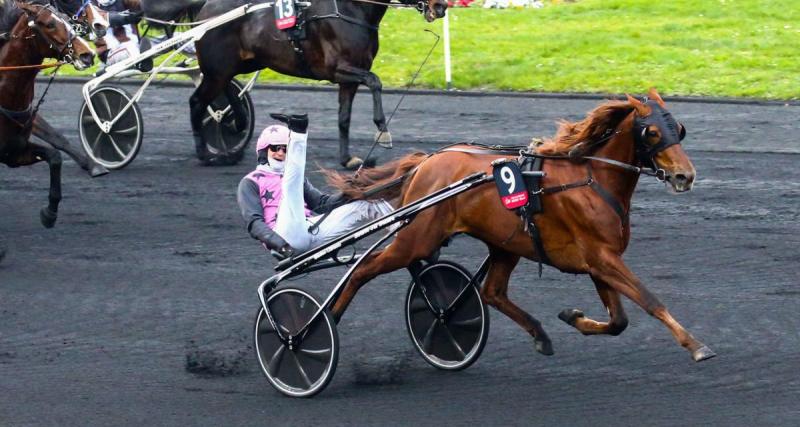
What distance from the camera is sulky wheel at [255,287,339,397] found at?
20.6 ft

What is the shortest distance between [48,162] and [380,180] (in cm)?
347

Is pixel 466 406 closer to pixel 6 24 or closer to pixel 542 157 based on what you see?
pixel 542 157

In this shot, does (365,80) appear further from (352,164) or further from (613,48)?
(613,48)

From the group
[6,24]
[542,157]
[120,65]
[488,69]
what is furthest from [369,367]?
[488,69]

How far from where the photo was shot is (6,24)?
922 cm

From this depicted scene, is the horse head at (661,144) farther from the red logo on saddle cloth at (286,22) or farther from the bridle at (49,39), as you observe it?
the red logo on saddle cloth at (286,22)

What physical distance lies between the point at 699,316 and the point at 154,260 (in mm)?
3454

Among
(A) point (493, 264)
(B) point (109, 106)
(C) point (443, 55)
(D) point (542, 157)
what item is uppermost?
(D) point (542, 157)

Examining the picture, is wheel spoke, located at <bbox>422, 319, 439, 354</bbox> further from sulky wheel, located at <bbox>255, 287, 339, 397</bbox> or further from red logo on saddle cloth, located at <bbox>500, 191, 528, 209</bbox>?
red logo on saddle cloth, located at <bbox>500, 191, 528, 209</bbox>

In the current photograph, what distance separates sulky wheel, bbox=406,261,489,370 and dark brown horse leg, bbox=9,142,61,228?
3.67 metres

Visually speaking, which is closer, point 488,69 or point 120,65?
point 120,65

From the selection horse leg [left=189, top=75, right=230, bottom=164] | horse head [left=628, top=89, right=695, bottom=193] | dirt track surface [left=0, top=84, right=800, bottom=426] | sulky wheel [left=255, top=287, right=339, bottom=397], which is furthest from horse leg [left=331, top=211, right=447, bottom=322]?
horse leg [left=189, top=75, right=230, bottom=164]

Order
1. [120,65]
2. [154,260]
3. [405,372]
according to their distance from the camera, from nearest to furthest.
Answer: [405,372]
[154,260]
[120,65]

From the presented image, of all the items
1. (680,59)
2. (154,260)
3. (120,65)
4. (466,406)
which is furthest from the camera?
(680,59)
